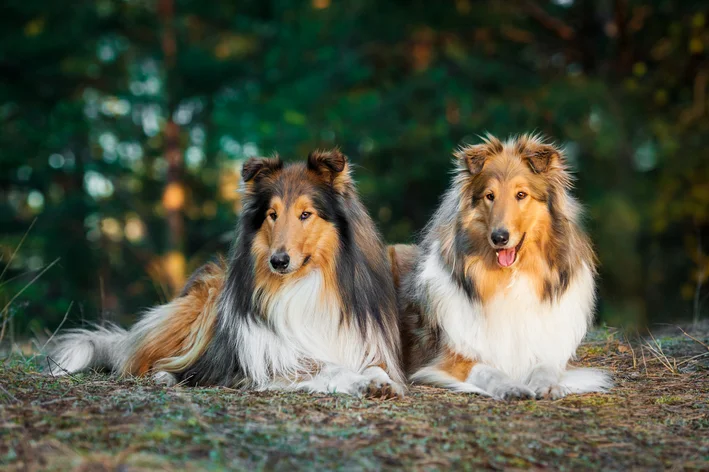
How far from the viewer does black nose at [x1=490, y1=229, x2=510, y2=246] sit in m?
4.42

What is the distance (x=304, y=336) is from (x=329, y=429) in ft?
4.27

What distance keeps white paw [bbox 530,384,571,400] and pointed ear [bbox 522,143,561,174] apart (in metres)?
1.29

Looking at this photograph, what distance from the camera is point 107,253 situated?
17500 mm

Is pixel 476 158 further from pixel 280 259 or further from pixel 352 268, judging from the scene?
pixel 280 259

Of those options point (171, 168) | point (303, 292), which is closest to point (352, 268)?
point (303, 292)

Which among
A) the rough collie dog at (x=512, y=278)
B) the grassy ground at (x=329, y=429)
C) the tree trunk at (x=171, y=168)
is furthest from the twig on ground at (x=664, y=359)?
the tree trunk at (x=171, y=168)

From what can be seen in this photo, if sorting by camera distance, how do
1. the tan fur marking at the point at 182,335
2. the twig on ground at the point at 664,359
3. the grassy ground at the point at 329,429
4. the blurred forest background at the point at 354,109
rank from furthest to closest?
the blurred forest background at the point at 354,109, the tan fur marking at the point at 182,335, the twig on ground at the point at 664,359, the grassy ground at the point at 329,429

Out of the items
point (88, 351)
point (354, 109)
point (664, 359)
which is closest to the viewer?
point (664, 359)

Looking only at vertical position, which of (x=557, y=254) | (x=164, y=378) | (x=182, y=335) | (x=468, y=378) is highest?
(x=557, y=254)

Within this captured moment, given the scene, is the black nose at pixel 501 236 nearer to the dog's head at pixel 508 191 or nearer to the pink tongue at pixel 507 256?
the dog's head at pixel 508 191

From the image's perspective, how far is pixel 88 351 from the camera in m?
5.42

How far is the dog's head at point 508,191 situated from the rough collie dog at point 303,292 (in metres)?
0.71

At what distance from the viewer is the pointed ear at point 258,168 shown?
475cm

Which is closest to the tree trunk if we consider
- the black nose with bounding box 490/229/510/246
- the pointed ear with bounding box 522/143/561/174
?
the pointed ear with bounding box 522/143/561/174
